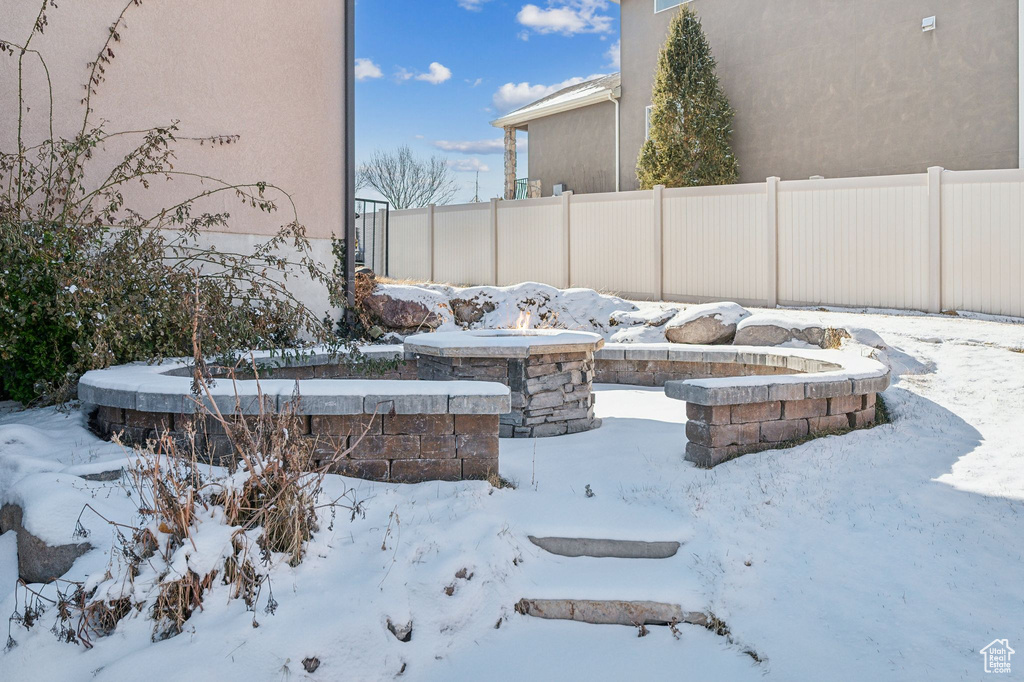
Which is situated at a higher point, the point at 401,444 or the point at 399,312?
the point at 399,312

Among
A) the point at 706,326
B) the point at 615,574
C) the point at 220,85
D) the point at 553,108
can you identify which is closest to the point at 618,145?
the point at 553,108

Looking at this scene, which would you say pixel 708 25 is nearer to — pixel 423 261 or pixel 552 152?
pixel 552 152

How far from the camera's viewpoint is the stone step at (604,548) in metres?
2.98

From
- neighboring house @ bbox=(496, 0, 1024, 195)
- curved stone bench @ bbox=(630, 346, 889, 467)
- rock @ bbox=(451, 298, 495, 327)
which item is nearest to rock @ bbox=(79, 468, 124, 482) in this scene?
curved stone bench @ bbox=(630, 346, 889, 467)

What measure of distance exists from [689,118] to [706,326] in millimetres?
5989

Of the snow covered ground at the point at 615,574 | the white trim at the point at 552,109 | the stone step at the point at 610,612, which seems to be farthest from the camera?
the white trim at the point at 552,109

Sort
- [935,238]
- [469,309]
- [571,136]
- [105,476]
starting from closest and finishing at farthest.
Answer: [105,476]
[935,238]
[469,309]
[571,136]

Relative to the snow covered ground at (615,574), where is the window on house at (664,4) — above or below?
above

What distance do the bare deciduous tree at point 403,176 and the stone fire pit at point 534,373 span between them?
20996mm

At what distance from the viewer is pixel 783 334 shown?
277 inches

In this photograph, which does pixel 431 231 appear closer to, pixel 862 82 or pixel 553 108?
pixel 553 108

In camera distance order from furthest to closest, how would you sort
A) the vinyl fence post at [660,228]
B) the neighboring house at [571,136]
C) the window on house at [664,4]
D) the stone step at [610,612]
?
1. the neighboring house at [571,136]
2. the window on house at [664,4]
3. the vinyl fence post at [660,228]
4. the stone step at [610,612]

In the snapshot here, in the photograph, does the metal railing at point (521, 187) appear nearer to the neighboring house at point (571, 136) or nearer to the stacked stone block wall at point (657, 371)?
the neighboring house at point (571, 136)

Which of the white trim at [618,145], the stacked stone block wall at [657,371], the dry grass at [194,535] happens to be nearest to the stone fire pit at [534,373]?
the stacked stone block wall at [657,371]
